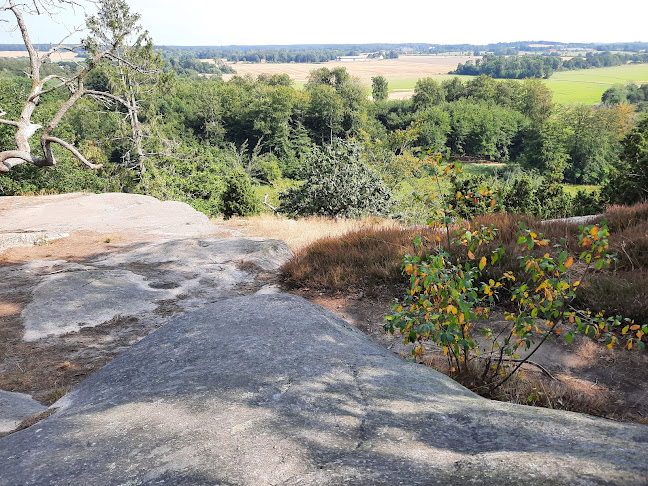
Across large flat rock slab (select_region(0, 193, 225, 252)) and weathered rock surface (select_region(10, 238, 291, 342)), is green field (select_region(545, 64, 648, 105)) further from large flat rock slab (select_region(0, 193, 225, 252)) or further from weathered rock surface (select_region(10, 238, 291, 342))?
weathered rock surface (select_region(10, 238, 291, 342))

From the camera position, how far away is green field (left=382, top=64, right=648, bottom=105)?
112 meters

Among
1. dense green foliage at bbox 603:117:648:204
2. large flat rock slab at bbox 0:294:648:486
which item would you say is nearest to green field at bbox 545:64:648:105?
dense green foliage at bbox 603:117:648:204

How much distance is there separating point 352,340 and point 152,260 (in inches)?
241

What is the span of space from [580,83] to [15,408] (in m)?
170

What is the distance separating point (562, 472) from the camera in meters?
1.89

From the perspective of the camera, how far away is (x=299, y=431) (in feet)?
8.09

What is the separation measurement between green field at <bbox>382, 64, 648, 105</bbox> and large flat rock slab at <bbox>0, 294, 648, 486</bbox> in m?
116

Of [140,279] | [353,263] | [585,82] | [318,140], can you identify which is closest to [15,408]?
[140,279]

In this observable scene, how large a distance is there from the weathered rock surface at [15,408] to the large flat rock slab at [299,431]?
432mm

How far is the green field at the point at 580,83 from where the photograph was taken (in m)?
112

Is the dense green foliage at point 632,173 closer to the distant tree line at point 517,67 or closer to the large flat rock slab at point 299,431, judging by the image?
the large flat rock slab at point 299,431

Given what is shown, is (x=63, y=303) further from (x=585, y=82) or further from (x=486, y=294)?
(x=585, y=82)

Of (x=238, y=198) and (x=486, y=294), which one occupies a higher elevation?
(x=486, y=294)

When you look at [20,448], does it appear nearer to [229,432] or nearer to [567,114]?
[229,432]
